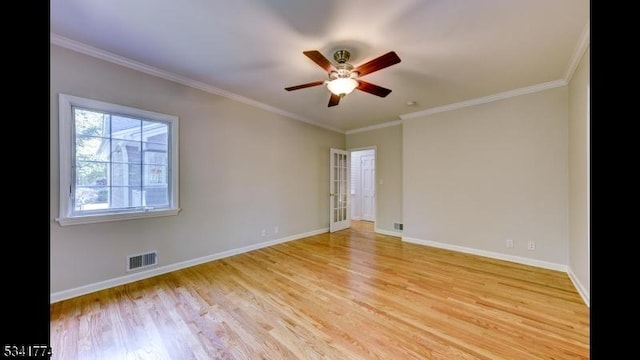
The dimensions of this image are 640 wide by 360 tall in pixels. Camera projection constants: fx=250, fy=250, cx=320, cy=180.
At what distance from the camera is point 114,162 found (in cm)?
280

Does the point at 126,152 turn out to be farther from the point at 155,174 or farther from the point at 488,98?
the point at 488,98

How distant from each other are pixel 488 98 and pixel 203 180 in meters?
4.37

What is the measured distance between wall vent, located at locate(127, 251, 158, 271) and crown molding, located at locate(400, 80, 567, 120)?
4515 millimetres

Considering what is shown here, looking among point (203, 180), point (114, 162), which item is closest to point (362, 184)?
point (203, 180)

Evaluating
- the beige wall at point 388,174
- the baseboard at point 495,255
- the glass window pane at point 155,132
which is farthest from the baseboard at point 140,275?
the baseboard at point 495,255

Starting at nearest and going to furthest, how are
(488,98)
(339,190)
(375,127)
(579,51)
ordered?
1. (579,51)
2. (488,98)
3. (375,127)
4. (339,190)

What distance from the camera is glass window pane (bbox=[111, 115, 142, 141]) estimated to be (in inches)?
111

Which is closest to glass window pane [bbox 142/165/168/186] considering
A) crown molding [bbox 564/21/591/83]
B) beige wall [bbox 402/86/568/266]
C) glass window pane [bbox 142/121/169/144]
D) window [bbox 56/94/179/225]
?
window [bbox 56/94/179/225]

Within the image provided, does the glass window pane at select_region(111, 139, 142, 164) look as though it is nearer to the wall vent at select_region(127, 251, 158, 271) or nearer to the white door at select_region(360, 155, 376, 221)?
the wall vent at select_region(127, 251, 158, 271)

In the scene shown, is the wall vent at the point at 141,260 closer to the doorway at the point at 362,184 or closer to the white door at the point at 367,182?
the doorway at the point at 362,184

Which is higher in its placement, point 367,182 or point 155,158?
point 155,158

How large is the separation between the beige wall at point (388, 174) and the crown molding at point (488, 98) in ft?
2.15
